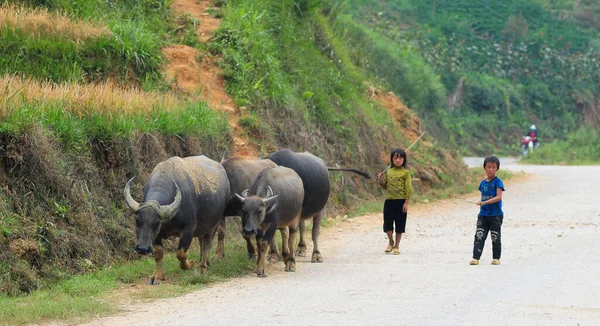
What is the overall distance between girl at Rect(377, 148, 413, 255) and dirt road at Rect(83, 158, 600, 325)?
0.40 meters

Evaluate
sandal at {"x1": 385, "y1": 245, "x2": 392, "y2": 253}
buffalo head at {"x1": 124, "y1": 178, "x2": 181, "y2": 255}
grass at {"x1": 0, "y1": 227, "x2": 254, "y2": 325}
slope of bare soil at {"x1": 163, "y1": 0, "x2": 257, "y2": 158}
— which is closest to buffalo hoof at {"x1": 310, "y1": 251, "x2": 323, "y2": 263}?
grass at {"x1": 0, "y1": 227, "x2": 254, "y2": 325}

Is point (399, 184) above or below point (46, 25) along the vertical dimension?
below

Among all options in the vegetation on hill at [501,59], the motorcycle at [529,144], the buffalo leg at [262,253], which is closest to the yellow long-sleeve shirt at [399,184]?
the buffalo leg at [262,253]

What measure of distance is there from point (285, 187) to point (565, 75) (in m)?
44.3

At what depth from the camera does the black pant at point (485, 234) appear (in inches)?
501

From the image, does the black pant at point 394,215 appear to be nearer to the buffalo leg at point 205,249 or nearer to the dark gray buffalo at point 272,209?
the dark gray buffalo at point 272,209

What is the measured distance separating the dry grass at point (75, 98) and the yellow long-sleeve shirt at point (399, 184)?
383cm

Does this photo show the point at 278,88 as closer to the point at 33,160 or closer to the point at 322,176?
the point at 322,176

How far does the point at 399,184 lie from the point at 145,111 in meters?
4.02

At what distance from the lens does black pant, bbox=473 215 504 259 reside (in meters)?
12.7

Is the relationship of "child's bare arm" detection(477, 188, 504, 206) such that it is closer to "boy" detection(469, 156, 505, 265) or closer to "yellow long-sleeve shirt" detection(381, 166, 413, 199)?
"boy" detection(469, 156, 505, 265)

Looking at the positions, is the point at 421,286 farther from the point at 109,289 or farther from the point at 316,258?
the point at 109,289

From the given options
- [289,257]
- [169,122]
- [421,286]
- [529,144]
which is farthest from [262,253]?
[529,144]

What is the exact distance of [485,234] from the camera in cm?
1288
